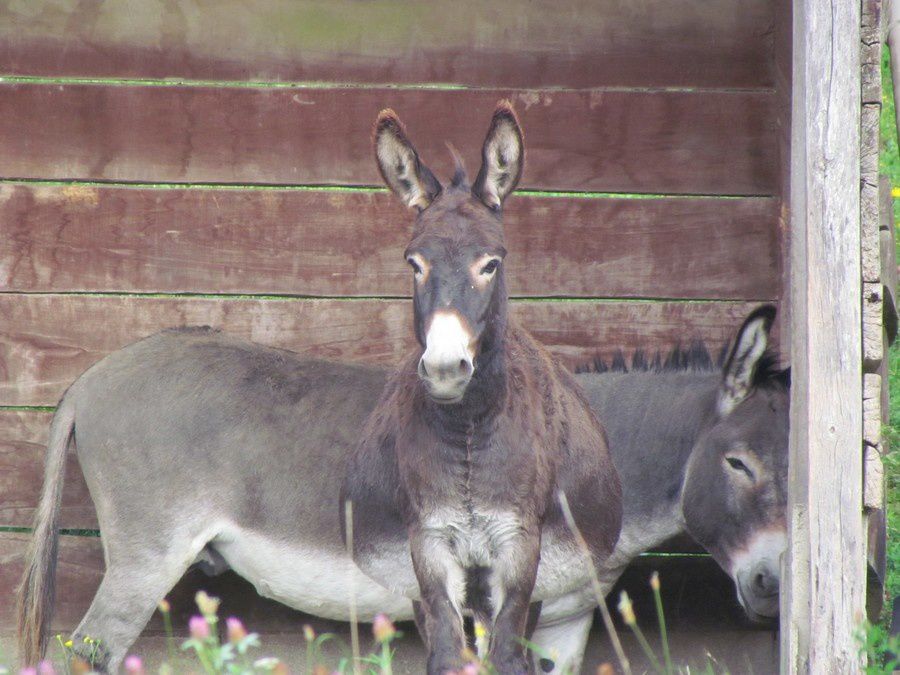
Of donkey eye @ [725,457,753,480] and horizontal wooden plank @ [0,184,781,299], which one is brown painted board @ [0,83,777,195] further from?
donkey eye @ [725,457,753,480]

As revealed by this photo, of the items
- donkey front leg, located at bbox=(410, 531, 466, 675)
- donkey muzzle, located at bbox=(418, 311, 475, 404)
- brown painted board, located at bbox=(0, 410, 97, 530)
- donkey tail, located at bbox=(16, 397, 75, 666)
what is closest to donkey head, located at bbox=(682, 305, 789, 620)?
donkey front leg, located at bbox=(410, 531, 466, 675)

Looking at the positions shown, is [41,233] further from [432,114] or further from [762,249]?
[762,249]

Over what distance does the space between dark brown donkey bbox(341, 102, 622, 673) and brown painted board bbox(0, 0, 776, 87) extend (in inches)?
58.0

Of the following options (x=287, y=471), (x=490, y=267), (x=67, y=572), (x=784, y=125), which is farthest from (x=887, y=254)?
(x=67, y=572)

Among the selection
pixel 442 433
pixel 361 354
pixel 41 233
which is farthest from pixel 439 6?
pixel 442 433

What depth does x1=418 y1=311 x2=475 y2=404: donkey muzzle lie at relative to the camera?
3234 mm

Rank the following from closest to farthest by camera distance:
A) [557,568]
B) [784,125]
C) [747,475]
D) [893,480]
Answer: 1. [557,568]
2. [747,475]
3. [784,125]
4. [893,480]

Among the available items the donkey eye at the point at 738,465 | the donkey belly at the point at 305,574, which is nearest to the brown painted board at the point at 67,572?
the donkey belly at the point at 305,574

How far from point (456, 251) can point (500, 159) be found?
0.44m

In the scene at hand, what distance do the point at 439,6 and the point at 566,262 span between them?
1.18 metres

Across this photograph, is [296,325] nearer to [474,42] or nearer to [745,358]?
[474,42]

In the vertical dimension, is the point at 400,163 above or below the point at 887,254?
above

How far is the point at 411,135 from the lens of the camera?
17.2 feet

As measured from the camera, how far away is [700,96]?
523cm
